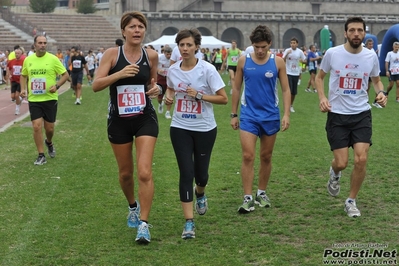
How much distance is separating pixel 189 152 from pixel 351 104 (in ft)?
5.99

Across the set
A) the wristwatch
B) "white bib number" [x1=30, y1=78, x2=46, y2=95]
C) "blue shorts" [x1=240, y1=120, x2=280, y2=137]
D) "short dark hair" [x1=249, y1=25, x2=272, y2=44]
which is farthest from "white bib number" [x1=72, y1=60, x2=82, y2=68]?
the wristwatch

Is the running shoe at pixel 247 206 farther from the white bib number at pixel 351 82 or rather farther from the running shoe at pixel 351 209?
the white bib number at pixel 351 82

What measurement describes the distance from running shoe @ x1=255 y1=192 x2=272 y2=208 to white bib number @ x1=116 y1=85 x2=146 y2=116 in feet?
6.61

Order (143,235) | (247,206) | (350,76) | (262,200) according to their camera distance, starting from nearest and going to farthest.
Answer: (143,235) < (350,76) < (247,206) < (262,200)

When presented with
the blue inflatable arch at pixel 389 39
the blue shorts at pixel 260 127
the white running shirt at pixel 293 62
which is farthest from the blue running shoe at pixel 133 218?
the blue inflatable arch at pixel 389 39

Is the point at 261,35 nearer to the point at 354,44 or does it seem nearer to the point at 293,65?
the point at 354,44

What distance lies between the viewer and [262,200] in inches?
305

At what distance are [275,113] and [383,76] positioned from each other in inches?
1217

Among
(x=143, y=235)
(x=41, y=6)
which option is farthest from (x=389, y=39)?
(x=41, y=6)

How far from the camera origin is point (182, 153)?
6637mm

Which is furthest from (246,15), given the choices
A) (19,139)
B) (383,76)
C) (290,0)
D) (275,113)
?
(275,113)

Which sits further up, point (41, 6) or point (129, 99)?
point (41, 6)

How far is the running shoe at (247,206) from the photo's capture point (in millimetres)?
7368

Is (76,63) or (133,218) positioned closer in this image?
(133,218)
